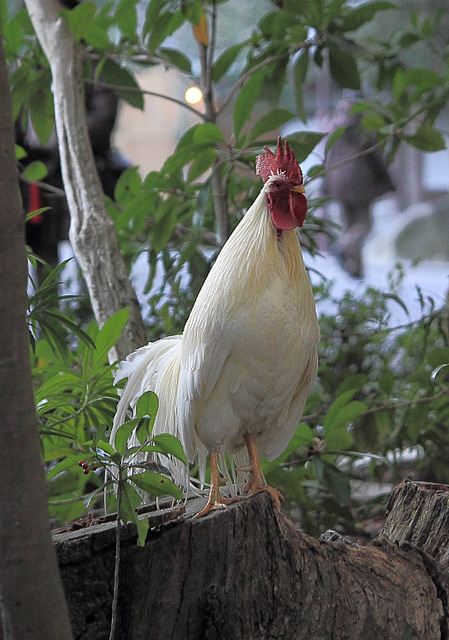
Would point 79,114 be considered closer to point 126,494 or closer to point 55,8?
point 55,8

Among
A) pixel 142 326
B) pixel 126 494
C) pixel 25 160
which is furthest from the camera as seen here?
pixel 25 160

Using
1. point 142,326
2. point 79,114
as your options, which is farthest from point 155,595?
point 79,114

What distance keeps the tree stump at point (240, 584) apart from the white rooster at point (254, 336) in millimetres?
137

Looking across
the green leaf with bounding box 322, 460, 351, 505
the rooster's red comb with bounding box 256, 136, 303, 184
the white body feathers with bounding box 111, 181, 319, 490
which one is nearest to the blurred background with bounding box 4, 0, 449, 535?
the green leaf with bounding box 322, 460, 351, 505

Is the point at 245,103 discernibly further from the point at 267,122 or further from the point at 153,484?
the point at 153,484

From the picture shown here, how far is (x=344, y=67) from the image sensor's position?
1638 millimetres

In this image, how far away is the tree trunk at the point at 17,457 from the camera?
61 centimetres

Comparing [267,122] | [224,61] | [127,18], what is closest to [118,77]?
[127,18]

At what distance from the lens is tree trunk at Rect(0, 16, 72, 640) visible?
61 centimetres

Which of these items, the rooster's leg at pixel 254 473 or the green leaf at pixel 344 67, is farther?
the green leaf at pixel 344 67

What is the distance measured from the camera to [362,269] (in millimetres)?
3871

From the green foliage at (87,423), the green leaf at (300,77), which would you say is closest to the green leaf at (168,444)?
the green foliage at (87,423)

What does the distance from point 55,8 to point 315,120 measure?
7.78 ft

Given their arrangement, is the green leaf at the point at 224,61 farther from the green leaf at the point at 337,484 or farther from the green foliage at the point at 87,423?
the green leaf at the point at 337,484
